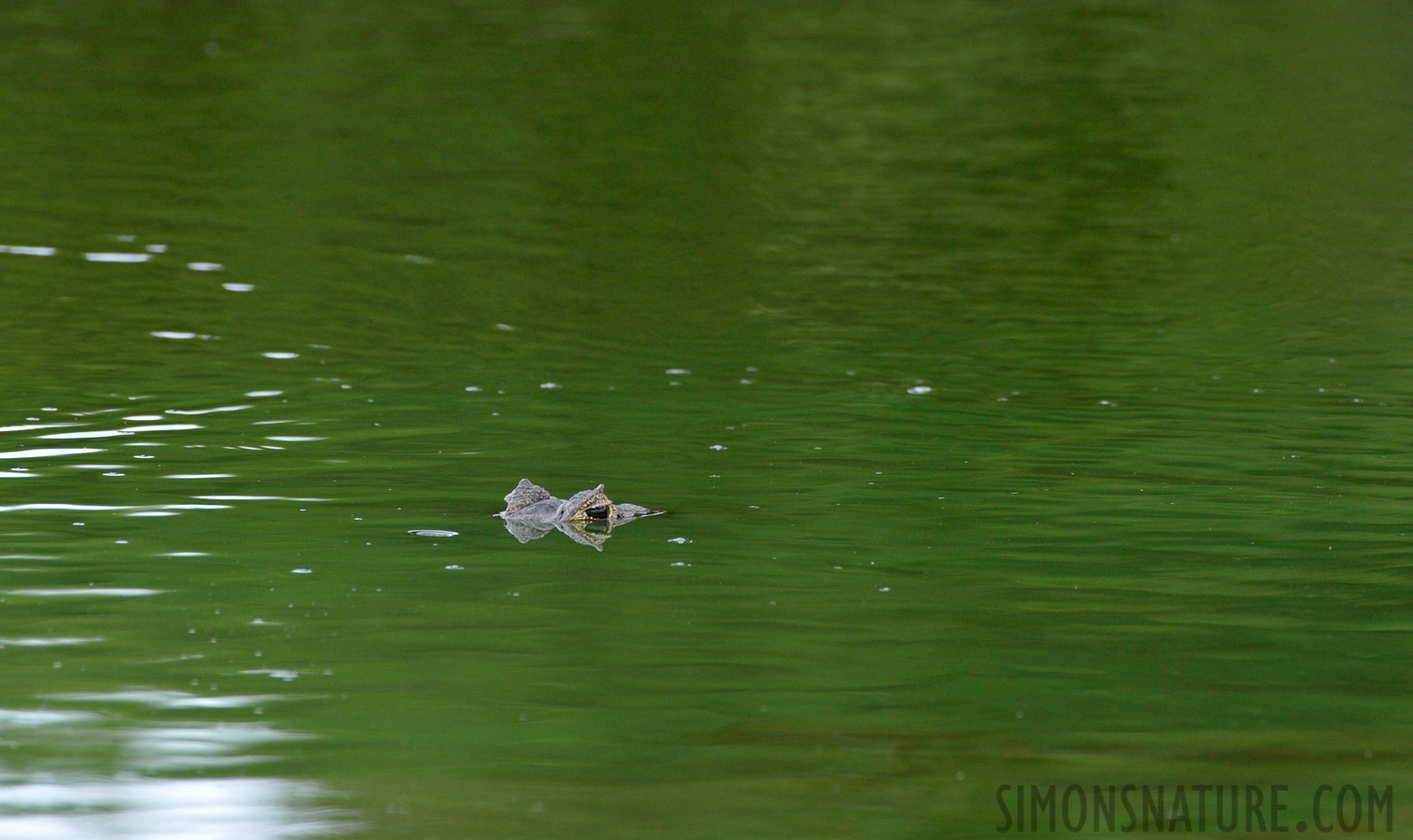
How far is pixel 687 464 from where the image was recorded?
20.0m

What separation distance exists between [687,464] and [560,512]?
9.20 ft

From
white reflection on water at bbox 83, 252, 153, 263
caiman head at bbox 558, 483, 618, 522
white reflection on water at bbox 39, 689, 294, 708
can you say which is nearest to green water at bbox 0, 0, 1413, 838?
white reflection on water at bbox 39, 689, 294, 708

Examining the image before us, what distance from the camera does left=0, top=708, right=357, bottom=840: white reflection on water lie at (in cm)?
1093

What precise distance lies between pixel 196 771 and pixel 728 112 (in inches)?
1565

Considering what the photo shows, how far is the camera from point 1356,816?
11.4 m

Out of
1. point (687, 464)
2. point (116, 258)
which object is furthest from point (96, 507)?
point (116, 258)

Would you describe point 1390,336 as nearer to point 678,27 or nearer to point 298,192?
point 298,192

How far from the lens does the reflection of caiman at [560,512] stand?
17359 mm

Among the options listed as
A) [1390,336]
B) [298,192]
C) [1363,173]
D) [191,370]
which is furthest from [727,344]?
[1363,173]

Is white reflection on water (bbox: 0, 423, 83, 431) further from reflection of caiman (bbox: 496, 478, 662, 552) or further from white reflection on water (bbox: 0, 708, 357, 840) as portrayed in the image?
white reflection on water (bbox: 0, 708, 357, 840)

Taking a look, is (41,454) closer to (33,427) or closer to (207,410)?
(33,427)

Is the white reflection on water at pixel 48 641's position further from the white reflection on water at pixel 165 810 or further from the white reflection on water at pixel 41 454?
the white reflection on water at pixel 41 454

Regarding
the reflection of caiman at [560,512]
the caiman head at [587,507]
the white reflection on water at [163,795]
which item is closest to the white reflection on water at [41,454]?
the reflection of caiman at [560,512]

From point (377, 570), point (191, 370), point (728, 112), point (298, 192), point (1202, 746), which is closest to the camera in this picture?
point (1202, 746)
